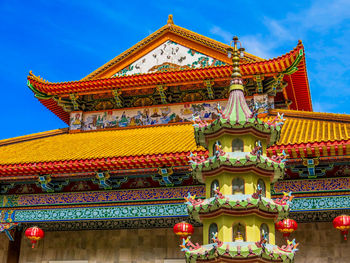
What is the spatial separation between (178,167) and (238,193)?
144 inches

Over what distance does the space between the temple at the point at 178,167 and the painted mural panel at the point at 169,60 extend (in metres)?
0.04

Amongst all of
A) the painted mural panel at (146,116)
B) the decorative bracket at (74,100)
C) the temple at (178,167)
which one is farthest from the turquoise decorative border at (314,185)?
the decorative bracket at (74,100)

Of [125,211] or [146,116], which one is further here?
[146,116]

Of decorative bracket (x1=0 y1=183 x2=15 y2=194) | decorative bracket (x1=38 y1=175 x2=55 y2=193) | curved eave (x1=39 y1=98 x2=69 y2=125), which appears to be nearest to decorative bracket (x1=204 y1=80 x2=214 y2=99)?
curved eave (x1=39 y1=98 x2=69 y2=125)

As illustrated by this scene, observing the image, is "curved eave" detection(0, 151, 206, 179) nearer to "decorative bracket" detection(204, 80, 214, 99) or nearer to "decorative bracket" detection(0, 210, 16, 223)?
"decorative bracket" detection(0, 210, 16, 223)

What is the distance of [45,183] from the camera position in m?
12.3

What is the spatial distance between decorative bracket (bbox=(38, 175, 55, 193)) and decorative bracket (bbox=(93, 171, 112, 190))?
1.12 meters

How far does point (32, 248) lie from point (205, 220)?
696 cm

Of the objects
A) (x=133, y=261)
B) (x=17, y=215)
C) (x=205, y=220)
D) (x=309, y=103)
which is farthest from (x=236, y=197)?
(x=309, y=103)

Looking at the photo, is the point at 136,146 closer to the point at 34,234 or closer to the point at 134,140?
the point at 134,140

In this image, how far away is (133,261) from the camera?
12328 mm

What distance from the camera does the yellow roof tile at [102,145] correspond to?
1216 centimetres

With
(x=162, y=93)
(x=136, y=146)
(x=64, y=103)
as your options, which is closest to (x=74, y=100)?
(x=64, y=103)

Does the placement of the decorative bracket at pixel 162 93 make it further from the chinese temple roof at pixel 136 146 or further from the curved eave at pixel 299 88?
the curved eave at pixel 299 88
